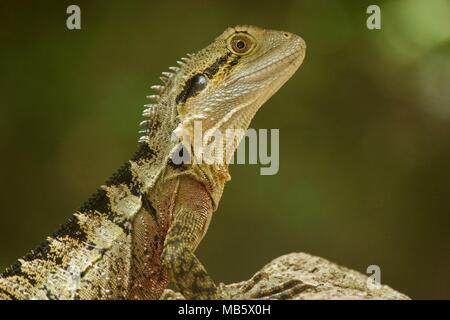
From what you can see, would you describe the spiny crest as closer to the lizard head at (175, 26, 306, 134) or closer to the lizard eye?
the lizard head at (175, 26, 306, 134)

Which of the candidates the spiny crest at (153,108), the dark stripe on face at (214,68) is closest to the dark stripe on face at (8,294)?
the spiny crest at (153,108)

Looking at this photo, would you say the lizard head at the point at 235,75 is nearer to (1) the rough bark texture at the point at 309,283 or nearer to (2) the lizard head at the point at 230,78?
(2) the lizard head at the point at 230,78

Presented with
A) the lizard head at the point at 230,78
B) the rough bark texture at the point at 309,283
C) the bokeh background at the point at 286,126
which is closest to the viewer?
the rough bark texture at the point at 309,283

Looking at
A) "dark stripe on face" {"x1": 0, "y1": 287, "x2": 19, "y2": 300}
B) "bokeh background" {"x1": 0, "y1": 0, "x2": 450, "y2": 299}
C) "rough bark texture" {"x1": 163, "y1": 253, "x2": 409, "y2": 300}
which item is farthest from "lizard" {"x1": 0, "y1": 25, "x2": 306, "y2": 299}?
"bokeh background" {"x1": 0, "y1": 0, "x2": 450, "y2": 299}

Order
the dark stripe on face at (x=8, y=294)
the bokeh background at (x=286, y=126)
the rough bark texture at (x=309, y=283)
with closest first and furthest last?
the dark stripe on face at (x=8, y=294) < the rough bark texture at (x=309, y=283) < the bokeh background at (x=286, y=126)

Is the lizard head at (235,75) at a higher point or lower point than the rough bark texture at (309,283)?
higher

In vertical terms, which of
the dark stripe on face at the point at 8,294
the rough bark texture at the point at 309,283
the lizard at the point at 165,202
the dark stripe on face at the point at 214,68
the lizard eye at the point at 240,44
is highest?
the lizard eye at the point at 240,44

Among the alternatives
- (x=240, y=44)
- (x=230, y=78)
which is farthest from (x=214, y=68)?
(x=240, y=44)
